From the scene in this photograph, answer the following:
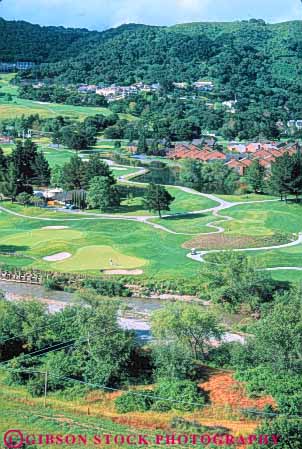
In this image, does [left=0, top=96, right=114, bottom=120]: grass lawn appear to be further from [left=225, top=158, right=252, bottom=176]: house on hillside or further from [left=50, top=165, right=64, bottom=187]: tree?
[left=50, top=165, right=64, bottom=187]: tree

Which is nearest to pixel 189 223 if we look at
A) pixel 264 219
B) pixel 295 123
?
pixel 264 219

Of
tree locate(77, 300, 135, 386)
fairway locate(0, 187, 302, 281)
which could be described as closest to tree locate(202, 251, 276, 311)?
fairway locate(0, 187, 302, 281)

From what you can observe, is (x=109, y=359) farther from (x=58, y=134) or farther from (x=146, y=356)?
(x=58, y=134)

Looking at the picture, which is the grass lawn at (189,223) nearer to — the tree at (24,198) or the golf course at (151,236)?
the golf course at (151,236)

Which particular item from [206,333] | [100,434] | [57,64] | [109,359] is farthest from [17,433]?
[57,64]

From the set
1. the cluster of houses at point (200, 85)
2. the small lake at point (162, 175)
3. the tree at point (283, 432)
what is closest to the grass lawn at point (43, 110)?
the cluster of houses at point (200, 85)

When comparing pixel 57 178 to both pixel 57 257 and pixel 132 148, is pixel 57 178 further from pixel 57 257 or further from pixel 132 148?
pixel 132 148
